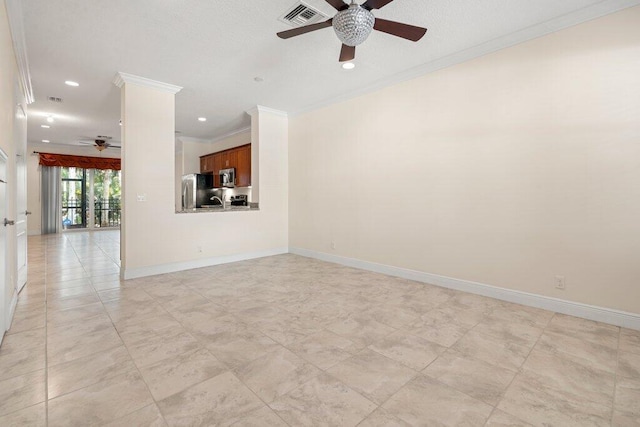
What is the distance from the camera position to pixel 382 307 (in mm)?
3039

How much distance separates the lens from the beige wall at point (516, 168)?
262 cm

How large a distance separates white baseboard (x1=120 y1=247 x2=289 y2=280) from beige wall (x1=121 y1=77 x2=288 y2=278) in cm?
1

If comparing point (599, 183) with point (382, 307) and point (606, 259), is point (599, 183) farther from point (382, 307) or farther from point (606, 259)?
point (382, 307)

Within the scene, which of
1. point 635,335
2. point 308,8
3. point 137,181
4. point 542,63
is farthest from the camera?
point 137,181

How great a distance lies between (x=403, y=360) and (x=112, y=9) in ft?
12.7

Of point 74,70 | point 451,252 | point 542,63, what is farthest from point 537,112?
point 74,70

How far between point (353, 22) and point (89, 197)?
1096 cm

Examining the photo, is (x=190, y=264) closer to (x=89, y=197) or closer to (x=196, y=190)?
(x=196, y=190)

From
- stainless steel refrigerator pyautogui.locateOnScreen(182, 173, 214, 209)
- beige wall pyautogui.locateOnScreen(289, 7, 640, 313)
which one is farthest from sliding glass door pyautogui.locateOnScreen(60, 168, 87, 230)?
beige wall pyautogui.locateOnScreen(289, 7, 640, 313)

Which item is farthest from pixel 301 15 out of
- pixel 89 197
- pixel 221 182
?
pixel 89 197

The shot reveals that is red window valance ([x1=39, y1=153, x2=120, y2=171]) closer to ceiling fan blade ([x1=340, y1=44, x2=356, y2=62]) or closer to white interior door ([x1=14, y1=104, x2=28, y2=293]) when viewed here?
white interior door ([x1=14, y1=104, x2=28, y2=293])

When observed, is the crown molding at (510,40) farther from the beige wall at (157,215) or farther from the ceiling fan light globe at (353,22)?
the beige wall at (157,215)

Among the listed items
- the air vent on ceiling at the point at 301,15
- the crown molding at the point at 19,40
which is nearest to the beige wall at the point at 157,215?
the crown molding at the point at 19,40

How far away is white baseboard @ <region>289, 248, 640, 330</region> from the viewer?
2.61 m
